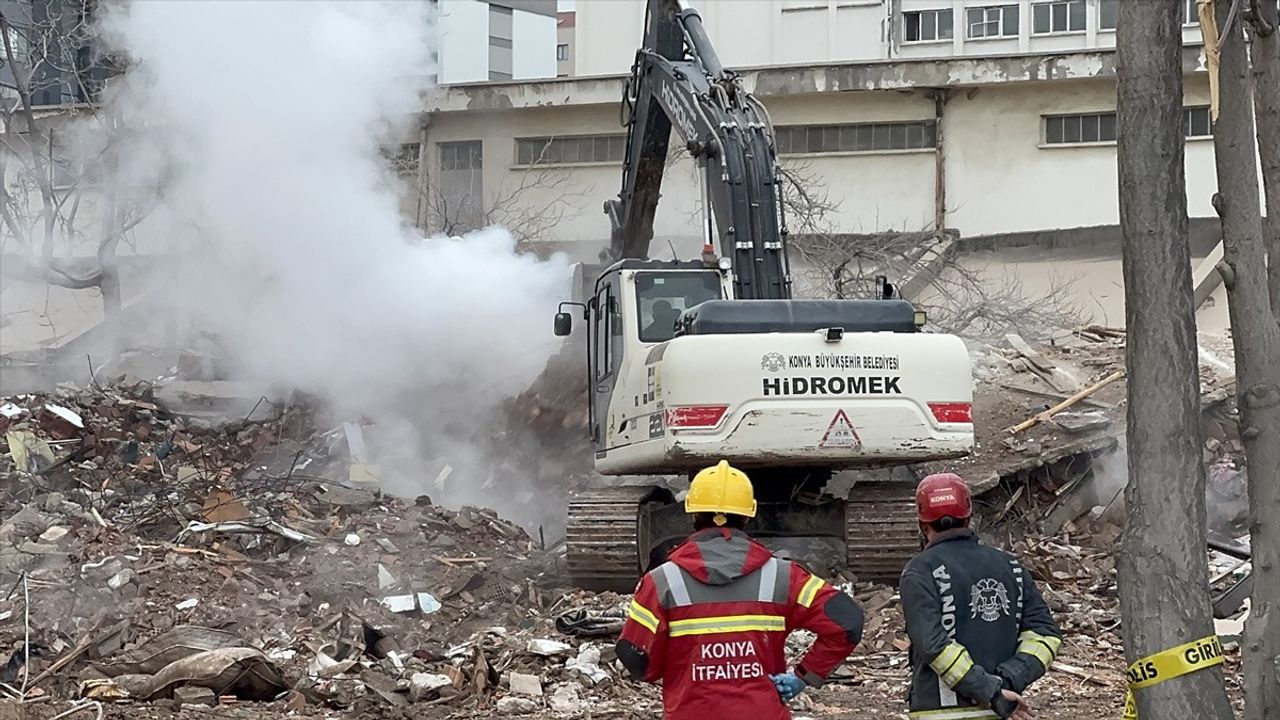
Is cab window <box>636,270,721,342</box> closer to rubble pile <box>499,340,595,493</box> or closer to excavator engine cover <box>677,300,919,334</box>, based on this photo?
excavator engine cover <box>677,300,919,334</box>

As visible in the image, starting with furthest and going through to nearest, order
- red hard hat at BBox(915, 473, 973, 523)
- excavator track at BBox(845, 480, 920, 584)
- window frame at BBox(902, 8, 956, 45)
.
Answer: window frame at BBox(902, 8, 956, 45) < excavator track at BBox(845, 480, 920, 584) < red hard hat at BBox(915, 473, 973, 523)

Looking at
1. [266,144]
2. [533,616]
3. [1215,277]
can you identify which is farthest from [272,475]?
[1215,277]

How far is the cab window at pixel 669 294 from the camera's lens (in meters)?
12.0

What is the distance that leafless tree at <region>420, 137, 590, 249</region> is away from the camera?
91.5 ft

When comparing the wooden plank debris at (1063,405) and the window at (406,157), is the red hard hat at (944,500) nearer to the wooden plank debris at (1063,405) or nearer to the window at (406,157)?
the wooden plank debris at (1063,405)

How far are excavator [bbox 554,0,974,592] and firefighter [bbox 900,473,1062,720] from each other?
546 cm

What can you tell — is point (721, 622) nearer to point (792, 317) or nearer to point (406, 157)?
point (792, 317)

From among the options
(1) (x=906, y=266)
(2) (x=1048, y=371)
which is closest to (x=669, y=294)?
(2) (x=1048, y=371)

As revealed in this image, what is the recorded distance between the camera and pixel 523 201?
28.7 m

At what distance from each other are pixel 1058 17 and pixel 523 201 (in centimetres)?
1487

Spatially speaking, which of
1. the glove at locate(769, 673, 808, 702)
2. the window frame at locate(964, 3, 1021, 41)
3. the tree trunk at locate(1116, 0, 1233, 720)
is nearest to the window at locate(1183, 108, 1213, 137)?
the window frame at locate(964, 3, 1021, 41)

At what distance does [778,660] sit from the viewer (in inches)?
193

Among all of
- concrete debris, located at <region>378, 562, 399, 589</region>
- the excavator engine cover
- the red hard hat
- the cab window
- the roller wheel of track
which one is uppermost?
the cab window

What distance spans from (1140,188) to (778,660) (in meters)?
1.95
